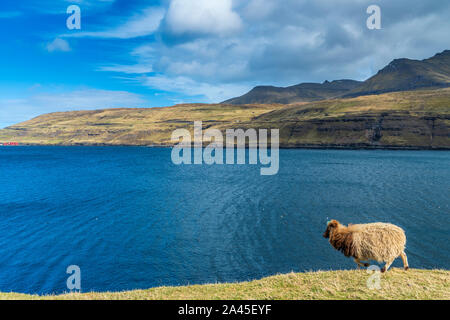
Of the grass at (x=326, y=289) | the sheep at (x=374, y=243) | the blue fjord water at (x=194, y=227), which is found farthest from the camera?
the blue fjord water at (x=194, y=227)

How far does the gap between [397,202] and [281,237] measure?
35.2 metres

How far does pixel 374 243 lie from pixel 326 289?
432 cm

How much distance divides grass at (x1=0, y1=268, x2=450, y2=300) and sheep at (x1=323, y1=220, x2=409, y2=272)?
97cm

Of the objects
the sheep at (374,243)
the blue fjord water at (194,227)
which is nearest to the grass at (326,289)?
the sheep at (374,243)

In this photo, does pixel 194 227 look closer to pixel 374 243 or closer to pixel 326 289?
pixel 374 243

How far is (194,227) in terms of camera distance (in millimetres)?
51844

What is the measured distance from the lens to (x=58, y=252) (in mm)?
41344

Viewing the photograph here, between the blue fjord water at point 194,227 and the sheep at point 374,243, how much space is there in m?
18.3

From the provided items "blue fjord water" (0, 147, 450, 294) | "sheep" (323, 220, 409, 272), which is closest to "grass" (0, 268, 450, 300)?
"sheep" (323, 220, 409, 272)

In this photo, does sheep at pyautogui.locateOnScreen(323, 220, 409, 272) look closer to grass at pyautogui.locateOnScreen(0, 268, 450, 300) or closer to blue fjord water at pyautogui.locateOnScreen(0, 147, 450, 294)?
grass at pyautogui.locateOnScreen(0, 268, 450, 300)

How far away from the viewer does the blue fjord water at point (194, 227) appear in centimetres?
3566

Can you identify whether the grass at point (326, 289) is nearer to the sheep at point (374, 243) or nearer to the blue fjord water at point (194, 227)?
the sheep at point (374, 243)

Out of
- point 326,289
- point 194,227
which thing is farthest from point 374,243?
point 194,227

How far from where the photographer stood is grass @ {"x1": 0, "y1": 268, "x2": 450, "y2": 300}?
45.6 ft
